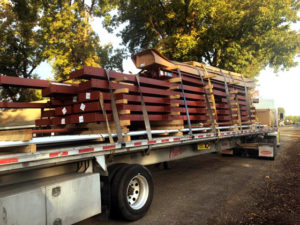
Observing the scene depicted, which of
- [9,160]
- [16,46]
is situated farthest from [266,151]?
[16,46]

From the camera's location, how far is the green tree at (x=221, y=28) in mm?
12359

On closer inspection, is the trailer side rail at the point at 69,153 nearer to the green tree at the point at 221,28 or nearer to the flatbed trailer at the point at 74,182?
the flatbed trailer at the point at 74,182

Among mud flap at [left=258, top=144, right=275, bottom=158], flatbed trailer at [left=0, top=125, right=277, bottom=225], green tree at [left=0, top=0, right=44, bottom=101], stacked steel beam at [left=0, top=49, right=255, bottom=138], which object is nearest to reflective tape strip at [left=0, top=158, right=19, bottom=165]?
flatbed trailer at [left=0, top=125, right=277, bottom=225]

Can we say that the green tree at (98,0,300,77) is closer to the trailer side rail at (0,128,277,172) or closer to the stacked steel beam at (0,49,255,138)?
the stacked steel beam at (0,49,255,138)

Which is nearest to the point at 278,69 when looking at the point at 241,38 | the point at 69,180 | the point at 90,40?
the point at 241,38

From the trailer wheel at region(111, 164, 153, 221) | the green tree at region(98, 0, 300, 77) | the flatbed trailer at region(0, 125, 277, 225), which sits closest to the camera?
the flatbed trailer at region(0, 125, 277, 225)

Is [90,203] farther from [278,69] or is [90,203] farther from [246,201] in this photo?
[278,69]

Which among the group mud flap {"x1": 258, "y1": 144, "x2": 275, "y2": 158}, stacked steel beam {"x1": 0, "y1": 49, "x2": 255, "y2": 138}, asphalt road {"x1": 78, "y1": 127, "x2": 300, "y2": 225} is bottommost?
asphalt road {"x1": 78, "y1": 127, "x2": 300, "y2": 225}

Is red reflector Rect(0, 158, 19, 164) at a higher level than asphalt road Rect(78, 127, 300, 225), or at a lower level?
higher

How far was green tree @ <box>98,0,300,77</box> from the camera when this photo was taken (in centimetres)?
1236

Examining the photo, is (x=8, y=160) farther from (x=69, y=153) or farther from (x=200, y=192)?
(x=200, y=192)

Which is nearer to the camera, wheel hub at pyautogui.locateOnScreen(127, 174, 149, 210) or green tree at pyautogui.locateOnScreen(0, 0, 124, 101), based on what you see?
wheel hub at pyautogui.locateOnScreen(127, 174, 149, 210)

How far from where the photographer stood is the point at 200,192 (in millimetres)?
5766

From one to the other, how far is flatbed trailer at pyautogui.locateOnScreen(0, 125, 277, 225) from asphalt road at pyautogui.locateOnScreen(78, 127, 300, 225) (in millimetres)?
498
